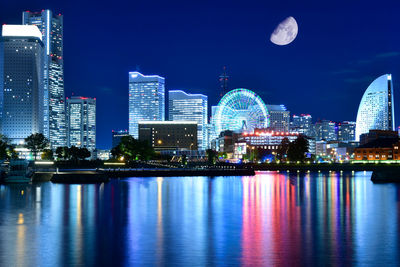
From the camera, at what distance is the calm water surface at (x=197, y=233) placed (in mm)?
20031

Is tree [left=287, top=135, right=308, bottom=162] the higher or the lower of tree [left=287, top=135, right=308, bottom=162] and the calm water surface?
the higher

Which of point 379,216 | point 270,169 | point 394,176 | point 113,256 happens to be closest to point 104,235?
point 113,256

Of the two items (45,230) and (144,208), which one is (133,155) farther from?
(45,230)

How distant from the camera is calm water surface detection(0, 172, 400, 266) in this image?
2003cm

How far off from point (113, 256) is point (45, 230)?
8.84 meters

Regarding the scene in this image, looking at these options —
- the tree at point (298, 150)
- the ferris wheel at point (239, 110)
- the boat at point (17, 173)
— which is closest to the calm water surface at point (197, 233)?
the boat at point (17, 173)

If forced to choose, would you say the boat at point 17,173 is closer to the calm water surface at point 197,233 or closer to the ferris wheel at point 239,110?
the calm water surface at point 197,233

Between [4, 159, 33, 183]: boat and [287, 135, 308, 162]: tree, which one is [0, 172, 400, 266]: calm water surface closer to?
[4, 159, 33, 183]: boat

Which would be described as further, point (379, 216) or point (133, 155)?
point (133, 155)

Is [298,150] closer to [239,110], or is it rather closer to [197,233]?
[239,110]

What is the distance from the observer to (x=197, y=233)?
27156 mm

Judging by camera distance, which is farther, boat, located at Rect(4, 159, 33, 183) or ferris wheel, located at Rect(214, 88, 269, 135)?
ferris wheel, located at Rect(214, 88, 269, 135)

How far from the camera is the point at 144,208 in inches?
1583

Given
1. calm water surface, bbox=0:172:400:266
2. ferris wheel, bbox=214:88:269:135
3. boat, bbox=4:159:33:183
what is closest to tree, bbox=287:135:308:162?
ferris wheel, bbox=214:88:269:135
